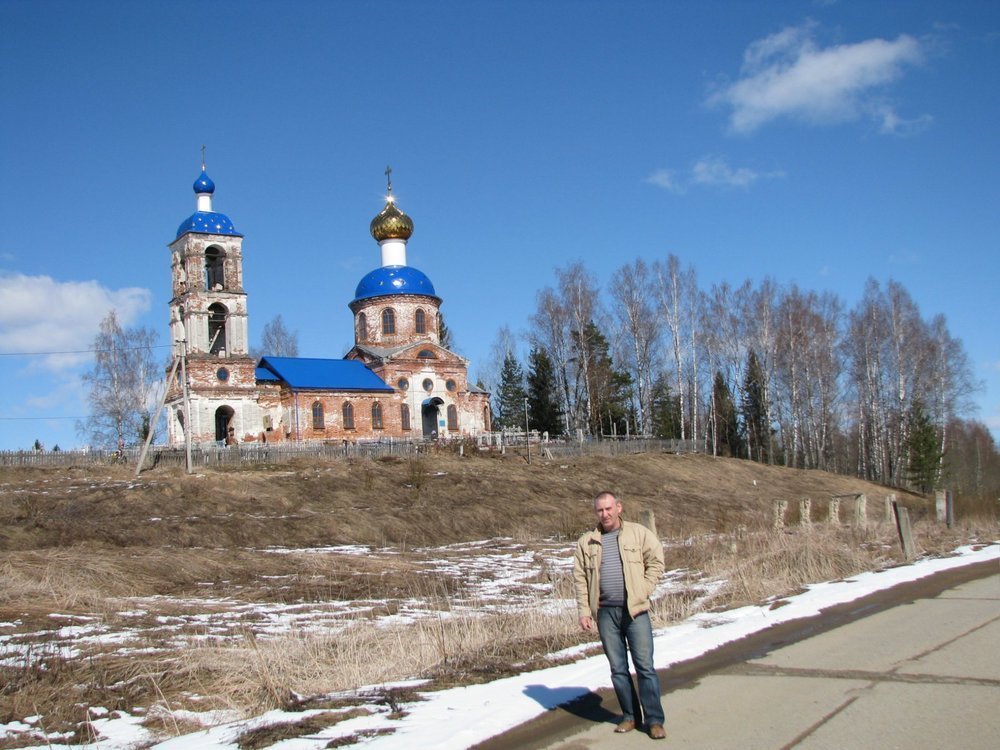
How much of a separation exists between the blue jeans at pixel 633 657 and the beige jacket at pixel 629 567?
10cm

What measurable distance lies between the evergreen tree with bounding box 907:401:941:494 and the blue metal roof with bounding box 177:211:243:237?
3653 centimetres

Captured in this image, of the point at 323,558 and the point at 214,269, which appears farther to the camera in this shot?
the point at 214,269

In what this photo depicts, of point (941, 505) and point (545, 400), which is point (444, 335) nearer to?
point (545, 400)

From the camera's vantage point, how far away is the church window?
43656mm

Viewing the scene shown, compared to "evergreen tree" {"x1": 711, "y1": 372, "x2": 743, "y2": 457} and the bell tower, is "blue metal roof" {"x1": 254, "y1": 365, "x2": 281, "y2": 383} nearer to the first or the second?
the bell tower

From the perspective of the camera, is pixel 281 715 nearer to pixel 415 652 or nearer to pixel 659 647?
pixel 415 652

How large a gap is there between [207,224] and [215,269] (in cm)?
256

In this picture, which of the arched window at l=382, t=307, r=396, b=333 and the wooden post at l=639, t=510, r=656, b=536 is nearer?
the wooden post at l=639, t=510, r=656, b=536

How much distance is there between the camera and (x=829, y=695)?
6637mm

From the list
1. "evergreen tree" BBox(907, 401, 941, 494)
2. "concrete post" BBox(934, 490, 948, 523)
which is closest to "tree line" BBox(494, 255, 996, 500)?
"evergreen tree" BBox(907, 401, 941, 494)

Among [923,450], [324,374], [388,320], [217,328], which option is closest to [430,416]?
[388,320]

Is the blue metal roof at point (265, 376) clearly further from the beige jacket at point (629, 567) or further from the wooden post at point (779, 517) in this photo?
the beige jacket at point (629, 567)

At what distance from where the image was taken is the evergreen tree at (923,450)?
47406mm

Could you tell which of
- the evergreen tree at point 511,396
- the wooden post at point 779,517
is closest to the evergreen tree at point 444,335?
the evergreen tree at point 511,396
